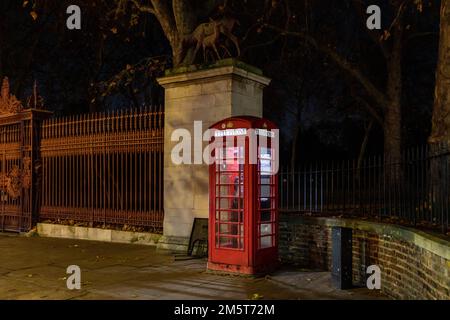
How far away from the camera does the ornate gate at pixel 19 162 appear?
1387 cm

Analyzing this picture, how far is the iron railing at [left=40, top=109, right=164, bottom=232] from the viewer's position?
37.2 ft

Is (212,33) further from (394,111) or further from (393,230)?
(394,111)

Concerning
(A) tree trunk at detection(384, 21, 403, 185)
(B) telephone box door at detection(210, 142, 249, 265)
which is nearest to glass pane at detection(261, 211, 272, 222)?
(B) telephone box door at detection(210, 142, 249, 265)

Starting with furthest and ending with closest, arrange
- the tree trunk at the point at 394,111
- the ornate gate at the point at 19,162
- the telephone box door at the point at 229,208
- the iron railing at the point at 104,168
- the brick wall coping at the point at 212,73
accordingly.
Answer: the tree trunk at the point at 394,111 < the ornate gate at the point at 19,162 < the iron railing at the point at 104,168 < the brick wall coping at the point at 212,73 < the telephone box door at the point at 229,208

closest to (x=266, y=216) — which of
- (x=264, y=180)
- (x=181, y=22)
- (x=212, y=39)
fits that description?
(x=264, y=180)

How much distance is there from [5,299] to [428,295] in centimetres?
541

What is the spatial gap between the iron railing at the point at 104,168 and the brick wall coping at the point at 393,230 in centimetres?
359

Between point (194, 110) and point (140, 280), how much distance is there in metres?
3.81

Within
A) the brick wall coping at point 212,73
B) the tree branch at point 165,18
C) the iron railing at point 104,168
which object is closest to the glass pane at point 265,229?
the brick wall coping at point 212,73

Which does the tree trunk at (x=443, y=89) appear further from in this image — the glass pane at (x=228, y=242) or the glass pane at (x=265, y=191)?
the glass pane at (x=228, y=242)

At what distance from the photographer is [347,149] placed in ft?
134
